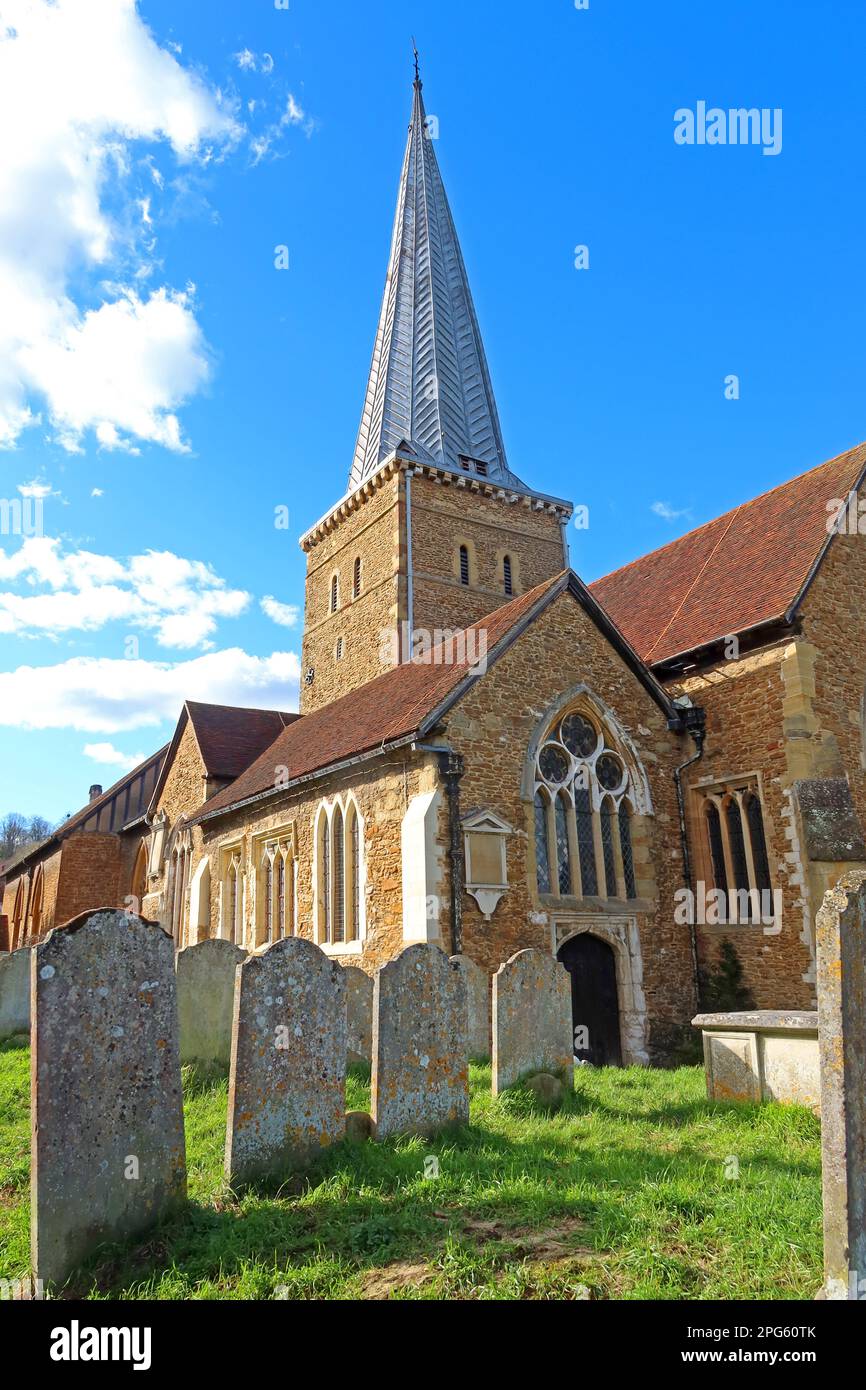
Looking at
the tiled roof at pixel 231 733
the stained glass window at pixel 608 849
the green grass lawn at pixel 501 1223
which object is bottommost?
the green grass lawn at pixel 501 1223

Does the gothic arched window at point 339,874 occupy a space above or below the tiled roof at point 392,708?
below

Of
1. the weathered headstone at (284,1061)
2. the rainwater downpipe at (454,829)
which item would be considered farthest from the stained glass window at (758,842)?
the weathered headstone at (284,1061)

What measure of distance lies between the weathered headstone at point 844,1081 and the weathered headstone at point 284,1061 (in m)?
3.40

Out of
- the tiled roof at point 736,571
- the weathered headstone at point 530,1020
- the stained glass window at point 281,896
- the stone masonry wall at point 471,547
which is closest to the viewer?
the weathered headstone at point 530,1020

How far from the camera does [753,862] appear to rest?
15.0m

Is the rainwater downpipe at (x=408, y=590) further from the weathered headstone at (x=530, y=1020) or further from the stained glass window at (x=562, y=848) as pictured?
the weathered headstone at (x=530, y=1020)

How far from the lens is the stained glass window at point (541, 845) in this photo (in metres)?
13.9

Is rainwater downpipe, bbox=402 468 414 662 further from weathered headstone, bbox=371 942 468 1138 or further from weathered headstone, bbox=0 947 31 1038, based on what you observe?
weathered headstone, bbox=371 942 468 1138

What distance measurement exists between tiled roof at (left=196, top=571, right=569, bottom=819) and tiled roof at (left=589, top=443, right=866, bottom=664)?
9.88ft

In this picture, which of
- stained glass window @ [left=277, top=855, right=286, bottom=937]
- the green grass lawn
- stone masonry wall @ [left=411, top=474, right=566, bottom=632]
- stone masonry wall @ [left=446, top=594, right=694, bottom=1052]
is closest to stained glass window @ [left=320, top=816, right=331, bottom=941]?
stained glass window @ [left=277, top=855, right=286, bottom=937]

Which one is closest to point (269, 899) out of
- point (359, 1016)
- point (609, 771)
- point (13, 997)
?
point (13, 997)

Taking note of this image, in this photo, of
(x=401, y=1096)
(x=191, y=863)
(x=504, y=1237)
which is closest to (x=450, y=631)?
(x=191, y=863)
